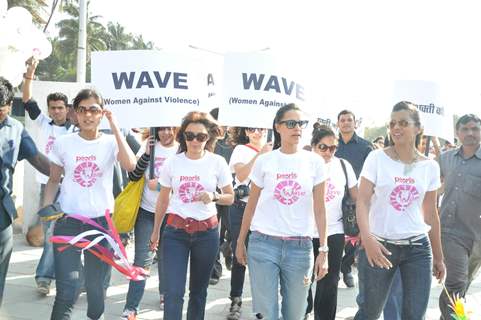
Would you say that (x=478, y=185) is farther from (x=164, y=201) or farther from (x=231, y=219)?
(x=164, y=201)

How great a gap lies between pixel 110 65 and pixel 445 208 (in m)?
3.23

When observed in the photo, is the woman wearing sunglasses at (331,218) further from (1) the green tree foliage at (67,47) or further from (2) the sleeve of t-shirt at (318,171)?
(1) the green tree foliage at (67,47)

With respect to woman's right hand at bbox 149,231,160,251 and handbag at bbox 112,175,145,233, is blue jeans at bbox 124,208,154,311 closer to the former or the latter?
handbag at bbox 112,175,145,233

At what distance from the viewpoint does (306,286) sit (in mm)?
4199

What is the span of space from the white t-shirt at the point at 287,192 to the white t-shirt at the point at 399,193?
1.25ft

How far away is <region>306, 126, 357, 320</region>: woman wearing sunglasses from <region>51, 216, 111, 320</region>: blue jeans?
1.78 meters

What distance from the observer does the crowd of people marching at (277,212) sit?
164 inches

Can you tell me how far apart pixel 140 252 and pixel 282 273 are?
1.76 m

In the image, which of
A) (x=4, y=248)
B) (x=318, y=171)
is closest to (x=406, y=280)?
(x=318, y=171)

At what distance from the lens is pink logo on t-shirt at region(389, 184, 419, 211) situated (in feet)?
13.6

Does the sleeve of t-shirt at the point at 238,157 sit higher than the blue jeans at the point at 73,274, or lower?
higher

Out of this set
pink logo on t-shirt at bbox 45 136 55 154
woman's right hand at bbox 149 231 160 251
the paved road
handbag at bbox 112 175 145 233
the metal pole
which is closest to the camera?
woman's right hand at bbox 149 231 160 251

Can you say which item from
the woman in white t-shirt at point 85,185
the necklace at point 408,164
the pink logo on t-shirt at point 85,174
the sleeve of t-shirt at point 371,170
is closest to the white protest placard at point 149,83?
the woman in white t-shirt at point 85,185

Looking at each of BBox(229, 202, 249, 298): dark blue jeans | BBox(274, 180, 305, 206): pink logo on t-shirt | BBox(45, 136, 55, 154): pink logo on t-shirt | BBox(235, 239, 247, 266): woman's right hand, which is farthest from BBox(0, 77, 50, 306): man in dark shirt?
BBox(45, 136, 55, 154): pink logo on t-shirt
